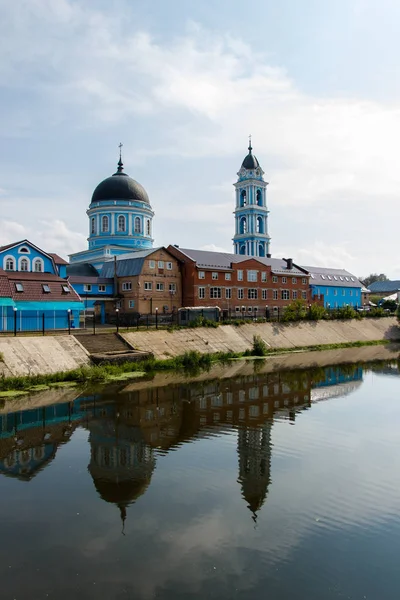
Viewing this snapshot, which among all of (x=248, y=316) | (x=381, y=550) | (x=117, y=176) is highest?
(x=117, y=176)

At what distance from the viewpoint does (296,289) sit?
65625 millimetres

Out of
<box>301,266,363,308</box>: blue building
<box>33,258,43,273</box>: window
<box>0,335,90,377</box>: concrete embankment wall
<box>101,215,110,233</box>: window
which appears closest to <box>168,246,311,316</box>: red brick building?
<box>301,266,363,308</box>: blue building

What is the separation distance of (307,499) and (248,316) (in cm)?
4156

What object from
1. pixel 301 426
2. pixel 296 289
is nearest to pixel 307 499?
pixel 301 426

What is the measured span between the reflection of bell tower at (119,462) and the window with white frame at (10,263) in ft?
74.2

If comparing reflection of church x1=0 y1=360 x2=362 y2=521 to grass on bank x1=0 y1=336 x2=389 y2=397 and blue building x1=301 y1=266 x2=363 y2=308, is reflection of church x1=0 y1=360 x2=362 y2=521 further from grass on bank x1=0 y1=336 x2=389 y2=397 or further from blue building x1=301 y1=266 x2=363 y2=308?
blue building x1=301 y1=266 x2=363 y2=308

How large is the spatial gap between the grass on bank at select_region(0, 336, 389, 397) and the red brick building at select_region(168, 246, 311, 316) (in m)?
12.3

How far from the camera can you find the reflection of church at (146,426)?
1396 cm

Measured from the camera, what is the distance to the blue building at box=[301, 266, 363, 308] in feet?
249

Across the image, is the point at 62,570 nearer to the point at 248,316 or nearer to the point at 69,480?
the point at 69,480

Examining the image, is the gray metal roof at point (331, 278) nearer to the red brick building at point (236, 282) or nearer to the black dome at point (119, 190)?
the red brick building at point (236, 282)

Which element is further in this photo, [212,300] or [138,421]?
[212,300]

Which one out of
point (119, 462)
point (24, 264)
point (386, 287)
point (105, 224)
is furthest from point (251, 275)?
point (386, 287)

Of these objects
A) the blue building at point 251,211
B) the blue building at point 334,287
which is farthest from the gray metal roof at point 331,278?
the blue building at point 251,211
